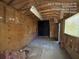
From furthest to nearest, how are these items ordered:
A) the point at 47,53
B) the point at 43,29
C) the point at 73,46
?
the point at 43,29
the point at 47,53
the point at 73,46

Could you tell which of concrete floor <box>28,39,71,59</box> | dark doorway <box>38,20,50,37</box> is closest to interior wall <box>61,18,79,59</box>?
concrete floor <box>28,39,71,59</box>

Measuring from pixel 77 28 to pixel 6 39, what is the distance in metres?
7.39

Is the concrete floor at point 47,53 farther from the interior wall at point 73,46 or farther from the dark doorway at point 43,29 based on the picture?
the dark doorway at point 43,29

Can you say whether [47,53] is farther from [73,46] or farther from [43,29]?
[43,29]

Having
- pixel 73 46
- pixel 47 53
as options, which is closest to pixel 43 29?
pixel 47 53

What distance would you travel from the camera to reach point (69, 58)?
209 inches

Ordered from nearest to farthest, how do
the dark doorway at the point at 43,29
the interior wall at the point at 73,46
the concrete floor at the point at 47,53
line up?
the interior wall at the point at 73,46 → the concrete floor at the point at 47,53 → the dark doorway at the point at 43,29

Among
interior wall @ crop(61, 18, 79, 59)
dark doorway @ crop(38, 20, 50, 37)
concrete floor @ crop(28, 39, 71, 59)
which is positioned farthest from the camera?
dark doorway @ crop(38, 20, 50, 37)

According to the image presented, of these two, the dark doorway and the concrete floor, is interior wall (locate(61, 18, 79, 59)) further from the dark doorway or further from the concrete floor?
the dark doorway

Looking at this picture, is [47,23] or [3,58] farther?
[47,23]

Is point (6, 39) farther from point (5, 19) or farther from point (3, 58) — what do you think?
point (3, 58)

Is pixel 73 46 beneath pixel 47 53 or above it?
above

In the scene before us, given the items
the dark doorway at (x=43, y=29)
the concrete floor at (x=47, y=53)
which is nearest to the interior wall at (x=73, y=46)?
the concrete floor at (x=47, y=53)

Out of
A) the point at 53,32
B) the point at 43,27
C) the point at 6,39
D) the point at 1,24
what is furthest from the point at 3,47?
the point at 43,27
